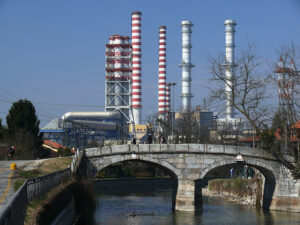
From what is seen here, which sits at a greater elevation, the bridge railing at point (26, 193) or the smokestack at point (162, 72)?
the smokestack at point (162, 72)

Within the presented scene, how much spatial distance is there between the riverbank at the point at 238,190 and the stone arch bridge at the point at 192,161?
16.6ft

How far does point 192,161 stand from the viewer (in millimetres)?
39219

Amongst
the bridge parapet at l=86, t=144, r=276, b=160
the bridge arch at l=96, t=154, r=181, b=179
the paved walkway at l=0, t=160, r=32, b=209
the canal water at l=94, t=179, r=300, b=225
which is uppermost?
the bridge parapet at l=86, t=144, r=276, b=160

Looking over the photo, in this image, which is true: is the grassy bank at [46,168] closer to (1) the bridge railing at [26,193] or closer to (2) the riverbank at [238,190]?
(1) the bridge railing at [26,193]

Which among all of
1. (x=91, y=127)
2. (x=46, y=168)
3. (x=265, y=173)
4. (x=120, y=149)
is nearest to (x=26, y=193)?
(x=46, y=168)

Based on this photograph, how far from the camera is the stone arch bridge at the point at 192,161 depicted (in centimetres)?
3878

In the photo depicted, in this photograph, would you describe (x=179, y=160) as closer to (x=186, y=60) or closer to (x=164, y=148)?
(x=164, y=148)

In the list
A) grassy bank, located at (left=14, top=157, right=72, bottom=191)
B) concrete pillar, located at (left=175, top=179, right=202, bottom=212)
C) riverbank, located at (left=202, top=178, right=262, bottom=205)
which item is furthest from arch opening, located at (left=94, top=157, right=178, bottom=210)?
grassy bank, located at (left=14, top=157, right=72, bottom=191)

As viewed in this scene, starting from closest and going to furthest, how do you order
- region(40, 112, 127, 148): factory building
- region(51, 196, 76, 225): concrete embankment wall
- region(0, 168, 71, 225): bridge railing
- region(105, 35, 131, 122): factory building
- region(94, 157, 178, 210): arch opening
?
region(0, 168, 71, 225): bridge railing → region(51, 196, 76, 225): concrete embankment wall → region(94, 157, 178, 210): arch opening → region(40, 112, 127, 148): factory building → region(105, 35, 131, 122): factory building

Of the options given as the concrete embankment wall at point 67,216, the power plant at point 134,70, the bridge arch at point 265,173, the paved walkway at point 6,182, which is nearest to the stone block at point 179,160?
the bridge arch at point 265,173

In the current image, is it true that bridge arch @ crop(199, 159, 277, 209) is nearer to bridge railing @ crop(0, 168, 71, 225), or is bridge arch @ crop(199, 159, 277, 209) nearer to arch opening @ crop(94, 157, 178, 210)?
bridge railing @ crop(0, 168, 71, 225)

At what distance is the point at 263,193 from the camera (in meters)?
42.5

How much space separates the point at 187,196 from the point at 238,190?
10.4 m

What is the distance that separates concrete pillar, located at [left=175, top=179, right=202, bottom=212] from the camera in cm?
3878
